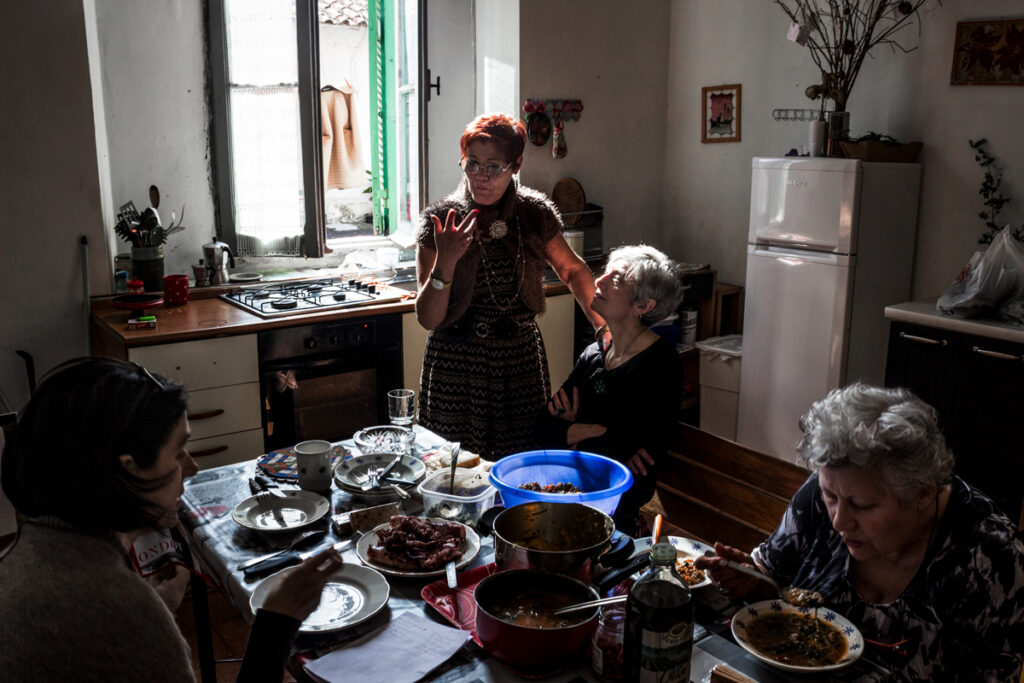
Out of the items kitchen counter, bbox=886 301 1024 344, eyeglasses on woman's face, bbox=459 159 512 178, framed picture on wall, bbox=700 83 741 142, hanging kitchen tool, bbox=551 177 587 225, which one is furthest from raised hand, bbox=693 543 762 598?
framed picture on wall, bbox=700 83 741 142

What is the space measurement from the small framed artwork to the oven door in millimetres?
2654

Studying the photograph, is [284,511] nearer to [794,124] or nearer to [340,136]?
[794,124]

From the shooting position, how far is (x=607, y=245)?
4684 millimetres

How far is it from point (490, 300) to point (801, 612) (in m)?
1.48

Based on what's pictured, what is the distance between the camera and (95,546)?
1161 mm

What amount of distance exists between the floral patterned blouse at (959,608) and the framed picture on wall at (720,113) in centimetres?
335

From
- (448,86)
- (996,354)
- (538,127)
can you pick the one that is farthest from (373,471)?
(448,86)

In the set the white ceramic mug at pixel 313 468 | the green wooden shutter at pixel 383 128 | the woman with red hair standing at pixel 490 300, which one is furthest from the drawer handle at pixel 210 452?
the green wooden shutter at pixel 383 128

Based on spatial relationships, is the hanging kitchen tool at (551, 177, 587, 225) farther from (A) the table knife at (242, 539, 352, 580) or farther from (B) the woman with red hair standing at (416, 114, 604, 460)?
(A) the table knife at (242, 539, 352, 580)

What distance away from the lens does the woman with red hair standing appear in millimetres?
2615

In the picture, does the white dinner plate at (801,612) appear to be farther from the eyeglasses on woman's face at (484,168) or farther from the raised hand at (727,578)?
the eyeglasses on woman's face at (484,168)

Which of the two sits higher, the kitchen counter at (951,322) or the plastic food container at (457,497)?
the kitchen counter at (951,322)

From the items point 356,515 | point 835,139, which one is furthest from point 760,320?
point 356,515

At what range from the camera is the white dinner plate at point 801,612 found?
4.25 ft
